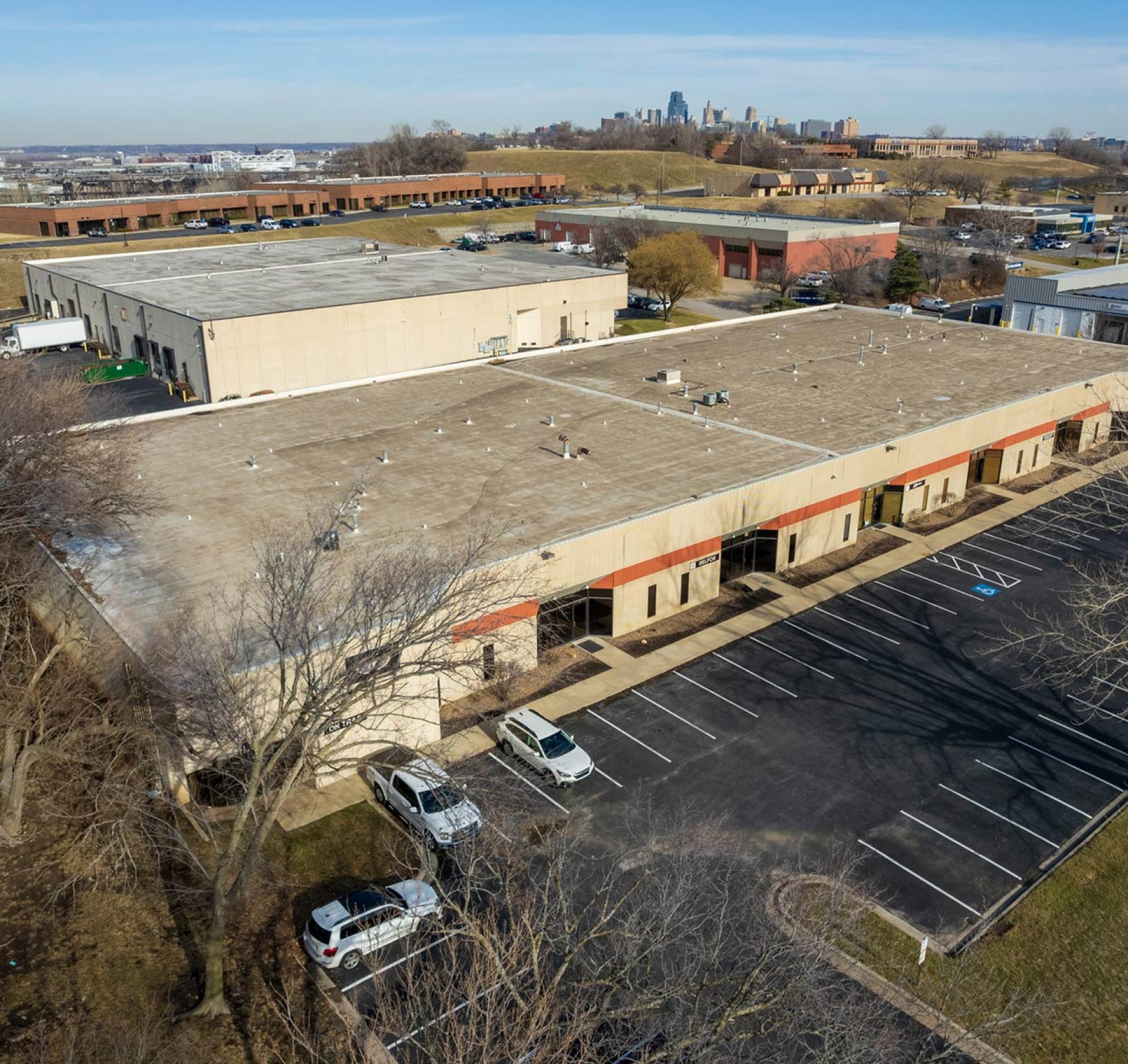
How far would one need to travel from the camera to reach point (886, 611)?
102ft

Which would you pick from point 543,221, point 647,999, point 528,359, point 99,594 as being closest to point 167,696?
point 99,594

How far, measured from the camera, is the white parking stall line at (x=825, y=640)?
2855cm

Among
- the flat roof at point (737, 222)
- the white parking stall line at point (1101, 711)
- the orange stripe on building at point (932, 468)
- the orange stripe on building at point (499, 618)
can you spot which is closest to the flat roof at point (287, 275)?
the flat roof at point (737, 222)

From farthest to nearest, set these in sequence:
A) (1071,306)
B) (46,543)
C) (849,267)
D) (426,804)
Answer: (849,267)
(1071,306)
(46,543)
(426,804)

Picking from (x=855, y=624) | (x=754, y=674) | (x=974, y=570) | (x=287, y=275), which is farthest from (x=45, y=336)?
(x=974, y=570)

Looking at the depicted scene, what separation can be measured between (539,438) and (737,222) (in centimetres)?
6951

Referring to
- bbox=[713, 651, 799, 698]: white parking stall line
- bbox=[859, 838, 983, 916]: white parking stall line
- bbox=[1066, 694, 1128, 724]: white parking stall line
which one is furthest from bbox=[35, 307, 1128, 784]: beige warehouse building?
bbox=[1066, 694, 1128, 724]: white parking stall line

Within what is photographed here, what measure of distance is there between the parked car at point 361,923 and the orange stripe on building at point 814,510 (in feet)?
61.4

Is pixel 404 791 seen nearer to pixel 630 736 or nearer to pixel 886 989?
pixel 630 736

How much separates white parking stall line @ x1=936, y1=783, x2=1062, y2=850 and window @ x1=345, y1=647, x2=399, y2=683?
1366 centimetres

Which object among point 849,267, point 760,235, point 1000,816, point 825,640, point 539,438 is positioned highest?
point 760,235

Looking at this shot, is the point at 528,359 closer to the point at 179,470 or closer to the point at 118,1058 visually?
the point at 179,470

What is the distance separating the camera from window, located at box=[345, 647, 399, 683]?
1658cm

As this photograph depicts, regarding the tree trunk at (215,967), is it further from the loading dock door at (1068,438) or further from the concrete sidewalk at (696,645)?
the loading dock door at (1068,438)
